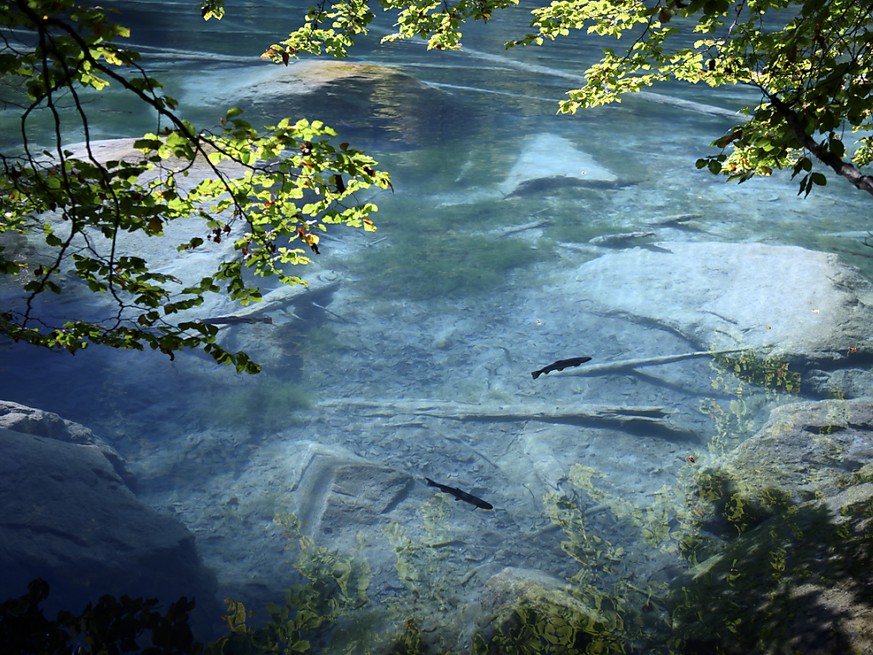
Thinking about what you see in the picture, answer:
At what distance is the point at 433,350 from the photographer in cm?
976

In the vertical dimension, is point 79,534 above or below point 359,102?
below

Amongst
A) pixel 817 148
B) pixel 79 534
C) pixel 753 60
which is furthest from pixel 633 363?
pixel 79 534

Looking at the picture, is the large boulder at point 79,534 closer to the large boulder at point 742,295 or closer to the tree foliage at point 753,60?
the tree foliage at point 753,60

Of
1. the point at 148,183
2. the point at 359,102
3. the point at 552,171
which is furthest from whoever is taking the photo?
the point at 359,102

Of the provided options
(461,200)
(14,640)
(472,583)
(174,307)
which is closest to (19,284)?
(14,640)

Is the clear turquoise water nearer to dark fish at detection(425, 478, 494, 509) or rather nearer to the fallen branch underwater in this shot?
the fallen branch underwater

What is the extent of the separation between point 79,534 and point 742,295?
1043 centimetres

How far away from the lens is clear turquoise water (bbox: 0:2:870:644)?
7465mm

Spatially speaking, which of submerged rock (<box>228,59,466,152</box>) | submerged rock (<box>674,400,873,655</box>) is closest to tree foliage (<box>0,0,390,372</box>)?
submerged rock (<box>674,400,873,655</box>)

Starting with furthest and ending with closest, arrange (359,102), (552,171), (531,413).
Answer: (359,102), (552,171), (531,413)

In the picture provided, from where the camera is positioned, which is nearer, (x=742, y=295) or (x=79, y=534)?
(x=79, y=534)

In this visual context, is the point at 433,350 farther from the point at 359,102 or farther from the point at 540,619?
the point at 359,102

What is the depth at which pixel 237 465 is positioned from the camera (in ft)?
25.0

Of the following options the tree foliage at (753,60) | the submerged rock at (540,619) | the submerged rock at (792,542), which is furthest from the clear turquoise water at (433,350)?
the tree foliage at (753,60)
